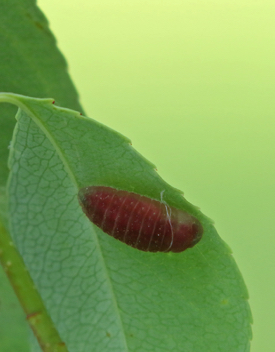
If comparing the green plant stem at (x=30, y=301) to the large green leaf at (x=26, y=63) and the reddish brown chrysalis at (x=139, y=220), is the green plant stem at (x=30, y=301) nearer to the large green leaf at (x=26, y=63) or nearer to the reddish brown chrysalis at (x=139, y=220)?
the reddish brown chrysalis at (x=139, y=220)

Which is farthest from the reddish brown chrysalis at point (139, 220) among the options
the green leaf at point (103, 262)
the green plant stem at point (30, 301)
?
the green plant stem at point (30, 301)

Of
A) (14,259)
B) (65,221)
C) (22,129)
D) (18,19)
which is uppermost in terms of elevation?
(18,19)

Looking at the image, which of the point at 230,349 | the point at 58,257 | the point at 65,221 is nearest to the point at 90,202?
the point at 65,221

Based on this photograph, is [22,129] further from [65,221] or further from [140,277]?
[140,277]

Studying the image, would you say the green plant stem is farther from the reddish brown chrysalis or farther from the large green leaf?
the large green leaf

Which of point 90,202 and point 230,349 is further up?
point 90,202

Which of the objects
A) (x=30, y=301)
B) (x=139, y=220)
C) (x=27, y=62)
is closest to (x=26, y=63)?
(x=27, y=62)

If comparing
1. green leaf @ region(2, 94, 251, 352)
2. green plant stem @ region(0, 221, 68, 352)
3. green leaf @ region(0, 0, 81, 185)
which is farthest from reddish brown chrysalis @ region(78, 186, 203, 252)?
green leaf @ region(0, 0, 81, 185)

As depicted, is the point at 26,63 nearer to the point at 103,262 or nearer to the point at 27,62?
the point at 27,62
